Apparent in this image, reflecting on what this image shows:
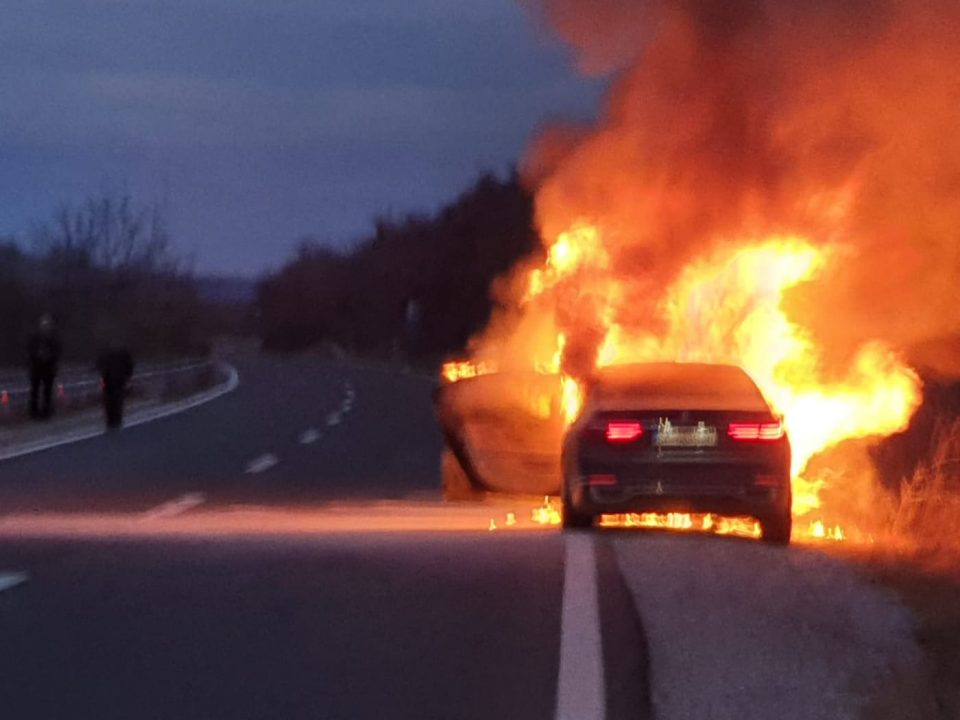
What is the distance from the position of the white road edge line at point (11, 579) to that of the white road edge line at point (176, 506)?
4.81 metres

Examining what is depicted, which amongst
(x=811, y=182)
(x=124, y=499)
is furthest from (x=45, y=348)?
(x=811, y=182)

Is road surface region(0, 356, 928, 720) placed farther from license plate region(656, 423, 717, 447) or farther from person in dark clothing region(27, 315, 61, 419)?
person in dark clothing region(27, 315, 61, 419)

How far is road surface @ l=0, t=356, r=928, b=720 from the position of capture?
831 centimetres

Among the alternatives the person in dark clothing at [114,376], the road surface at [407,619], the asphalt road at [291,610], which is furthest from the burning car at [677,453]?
the person in dark clothing at [114,376]

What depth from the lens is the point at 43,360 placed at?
102 feet

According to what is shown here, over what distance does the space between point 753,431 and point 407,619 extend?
14.7 feet

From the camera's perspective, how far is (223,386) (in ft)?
193

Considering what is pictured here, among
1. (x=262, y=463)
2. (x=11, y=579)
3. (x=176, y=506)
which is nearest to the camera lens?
(x=11, y=579)

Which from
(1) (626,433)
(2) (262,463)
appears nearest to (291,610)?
(1) (626,433)

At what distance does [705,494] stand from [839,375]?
16.4ft

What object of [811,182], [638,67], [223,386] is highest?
[638,67]

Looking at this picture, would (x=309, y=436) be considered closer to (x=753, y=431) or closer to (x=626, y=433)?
(x=626, y=433)

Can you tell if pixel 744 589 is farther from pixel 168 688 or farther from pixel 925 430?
pixel 925 430

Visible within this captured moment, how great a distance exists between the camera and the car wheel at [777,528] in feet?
46.1
